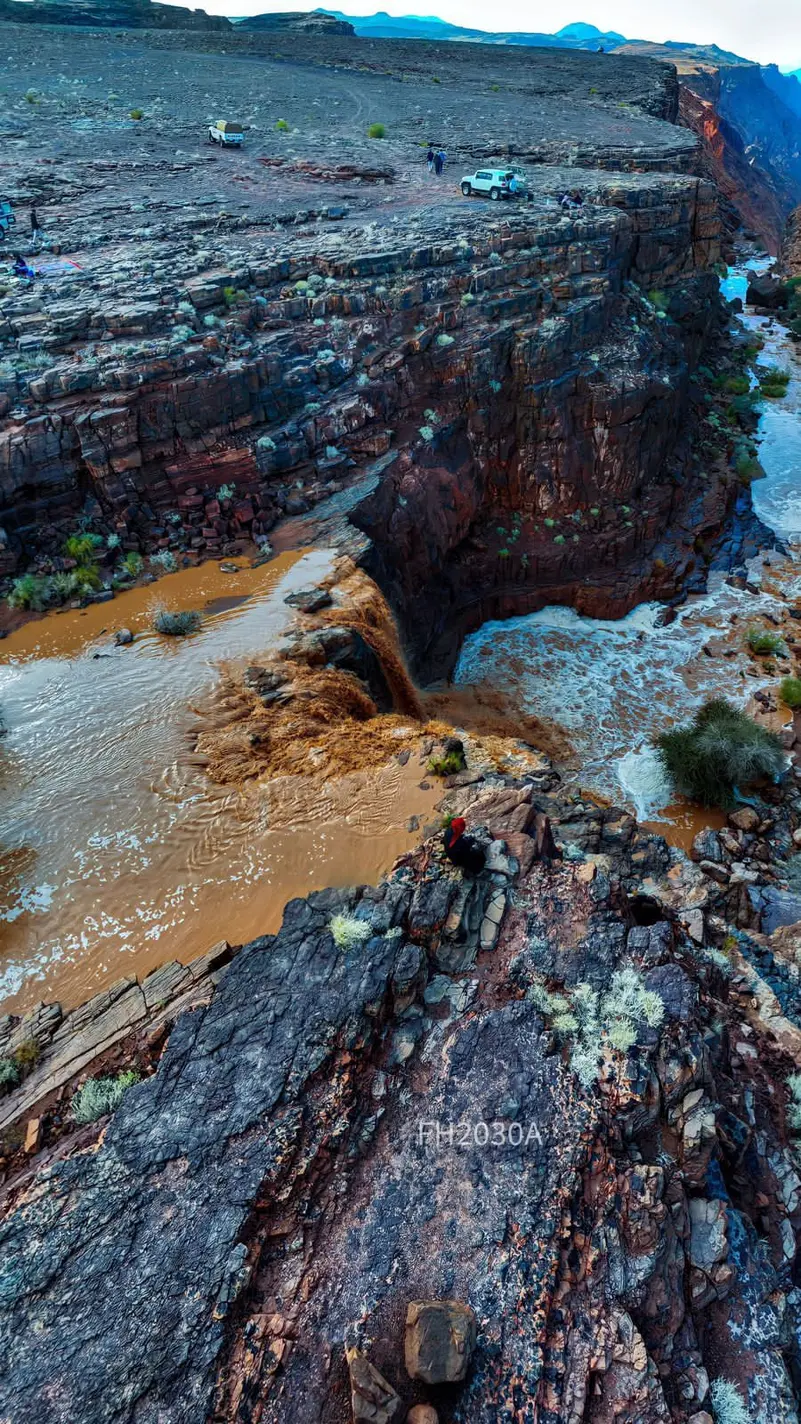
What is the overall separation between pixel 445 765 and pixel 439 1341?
6.19 m

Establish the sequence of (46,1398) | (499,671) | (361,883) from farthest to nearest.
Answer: (499,671) → (361,883) → (46,1398)

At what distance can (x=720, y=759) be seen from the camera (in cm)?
1381

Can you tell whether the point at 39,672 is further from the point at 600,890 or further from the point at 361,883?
the point at 600,890

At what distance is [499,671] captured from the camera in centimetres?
1805

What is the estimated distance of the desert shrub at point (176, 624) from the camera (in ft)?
40.8

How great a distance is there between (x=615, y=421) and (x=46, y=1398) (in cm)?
2172

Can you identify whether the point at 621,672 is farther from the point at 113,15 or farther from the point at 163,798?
the point at 113,15

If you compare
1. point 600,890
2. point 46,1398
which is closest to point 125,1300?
Result: point 46,1398

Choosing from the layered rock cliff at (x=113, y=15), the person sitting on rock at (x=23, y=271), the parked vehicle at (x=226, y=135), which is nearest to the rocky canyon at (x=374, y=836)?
the person sitting on rock at (x=23, y=271)

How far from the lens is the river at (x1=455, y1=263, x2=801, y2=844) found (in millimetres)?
15094

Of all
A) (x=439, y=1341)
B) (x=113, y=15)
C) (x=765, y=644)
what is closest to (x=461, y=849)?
(x=439, y=1341)

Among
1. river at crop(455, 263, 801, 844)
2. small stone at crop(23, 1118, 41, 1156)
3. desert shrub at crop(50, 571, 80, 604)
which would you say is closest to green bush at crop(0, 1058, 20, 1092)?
small stone at crop(23, 1118, 41, 1156)

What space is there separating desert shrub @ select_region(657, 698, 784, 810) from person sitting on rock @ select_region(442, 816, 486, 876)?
783 cm

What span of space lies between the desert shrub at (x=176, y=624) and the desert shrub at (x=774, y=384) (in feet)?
93.0
